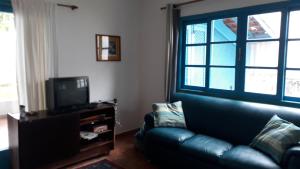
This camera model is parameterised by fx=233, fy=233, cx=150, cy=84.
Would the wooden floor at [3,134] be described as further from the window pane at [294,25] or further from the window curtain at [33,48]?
the window pane at [294,25]

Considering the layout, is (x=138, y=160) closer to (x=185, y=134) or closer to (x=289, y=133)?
(x=185, y=134)

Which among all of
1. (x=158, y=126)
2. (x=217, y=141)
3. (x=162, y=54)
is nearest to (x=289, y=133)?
(x=217, y=141)

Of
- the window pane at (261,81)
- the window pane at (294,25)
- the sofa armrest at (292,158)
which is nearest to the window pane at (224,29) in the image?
the window pane at (261,81)

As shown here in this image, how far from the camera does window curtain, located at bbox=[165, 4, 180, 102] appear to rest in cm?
363

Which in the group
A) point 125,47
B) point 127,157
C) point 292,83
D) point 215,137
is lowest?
point 127,157

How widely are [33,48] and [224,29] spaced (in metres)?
2.56

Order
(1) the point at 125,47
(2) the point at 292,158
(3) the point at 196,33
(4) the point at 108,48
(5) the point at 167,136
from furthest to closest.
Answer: (1) the point at 125,47 → (4) the point at 108,48 → (3) the point at 196,33 → (5) the point at 167,136 → (2) the point at 292,158

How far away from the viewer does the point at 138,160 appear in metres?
3.20

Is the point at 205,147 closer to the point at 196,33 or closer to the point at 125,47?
the point at 196,33

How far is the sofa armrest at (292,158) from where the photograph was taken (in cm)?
197

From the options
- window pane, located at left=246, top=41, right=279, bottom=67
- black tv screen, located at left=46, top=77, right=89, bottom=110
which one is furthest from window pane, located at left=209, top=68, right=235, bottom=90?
black tv screen, located at left=46, top=77, right=89, bottom=110

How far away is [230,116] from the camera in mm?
2857

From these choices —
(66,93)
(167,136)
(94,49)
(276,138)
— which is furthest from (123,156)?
(276,138)

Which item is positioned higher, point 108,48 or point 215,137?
point 108,48
